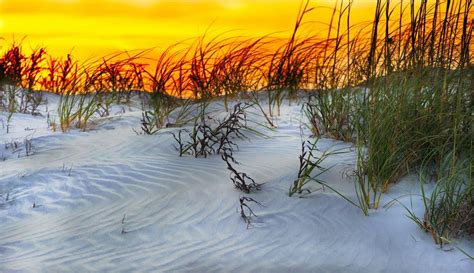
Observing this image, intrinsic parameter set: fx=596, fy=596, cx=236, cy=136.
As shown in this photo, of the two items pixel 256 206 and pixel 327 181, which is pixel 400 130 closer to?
pixel 327 181

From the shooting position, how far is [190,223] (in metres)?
3.06

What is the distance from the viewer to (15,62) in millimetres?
8648

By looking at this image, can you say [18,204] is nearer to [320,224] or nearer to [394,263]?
[320,224]

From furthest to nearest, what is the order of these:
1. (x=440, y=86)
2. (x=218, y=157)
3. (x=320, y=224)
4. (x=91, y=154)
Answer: (x=91, y=154) → (x=218, y=157) → (x=440, y=86) → (x=320, y=224)

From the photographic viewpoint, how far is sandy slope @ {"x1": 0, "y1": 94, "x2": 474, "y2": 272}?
2.72 meters

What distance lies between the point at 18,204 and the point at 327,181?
1.80 m

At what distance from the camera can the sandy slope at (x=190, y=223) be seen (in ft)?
8.92

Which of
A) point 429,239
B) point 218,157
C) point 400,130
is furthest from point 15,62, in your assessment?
point 429,239

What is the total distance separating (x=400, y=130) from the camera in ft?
11.3

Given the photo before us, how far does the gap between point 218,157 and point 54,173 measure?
109 cm

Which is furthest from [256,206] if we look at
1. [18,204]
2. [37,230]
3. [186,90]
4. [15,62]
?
[15,62]

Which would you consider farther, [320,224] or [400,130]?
[400,130]

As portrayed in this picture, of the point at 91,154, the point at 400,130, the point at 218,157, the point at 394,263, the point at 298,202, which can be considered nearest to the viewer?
the point at 394,263

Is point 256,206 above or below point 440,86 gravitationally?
below
